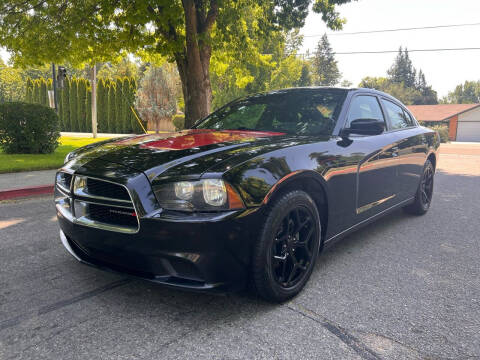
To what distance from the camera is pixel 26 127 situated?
1016 centimetres

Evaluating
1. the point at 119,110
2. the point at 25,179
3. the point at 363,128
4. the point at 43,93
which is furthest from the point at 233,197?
the point at 43,93

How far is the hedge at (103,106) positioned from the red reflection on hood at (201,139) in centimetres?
2799

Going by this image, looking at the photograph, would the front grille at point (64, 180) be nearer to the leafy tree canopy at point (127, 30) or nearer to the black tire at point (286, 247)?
the black tire at point (286, 247)

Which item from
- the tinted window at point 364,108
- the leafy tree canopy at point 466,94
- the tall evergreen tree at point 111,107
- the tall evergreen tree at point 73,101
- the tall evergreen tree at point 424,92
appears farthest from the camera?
the leafy tree canopy at point 466,94

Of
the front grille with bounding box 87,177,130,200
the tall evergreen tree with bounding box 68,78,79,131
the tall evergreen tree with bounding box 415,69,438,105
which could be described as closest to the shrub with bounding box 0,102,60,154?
the front grille with bounding box 87,177,130,200

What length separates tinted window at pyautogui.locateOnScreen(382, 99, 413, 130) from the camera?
4.37 metres

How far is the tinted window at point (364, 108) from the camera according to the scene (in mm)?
3606

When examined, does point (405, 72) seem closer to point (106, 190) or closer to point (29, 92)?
point (29, 92)

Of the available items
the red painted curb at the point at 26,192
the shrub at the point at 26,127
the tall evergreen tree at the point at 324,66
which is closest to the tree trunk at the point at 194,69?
the shrub at the point at 26,127

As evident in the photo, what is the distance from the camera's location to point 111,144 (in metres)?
3.25

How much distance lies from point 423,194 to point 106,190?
4351mm

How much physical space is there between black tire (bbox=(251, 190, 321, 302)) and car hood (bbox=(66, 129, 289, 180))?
0.51 meters

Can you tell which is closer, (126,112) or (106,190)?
(106,190)

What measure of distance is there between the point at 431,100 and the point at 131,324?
282 ft
